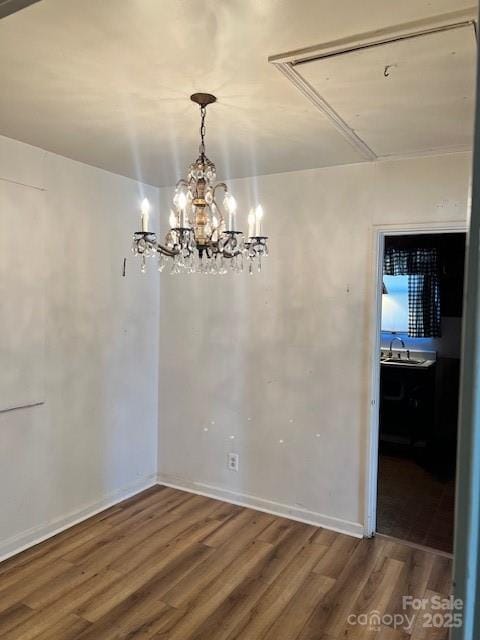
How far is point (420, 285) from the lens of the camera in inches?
203

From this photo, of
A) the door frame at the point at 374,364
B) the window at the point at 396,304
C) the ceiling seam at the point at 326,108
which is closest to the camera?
the ceiling seam at the point at 326,108

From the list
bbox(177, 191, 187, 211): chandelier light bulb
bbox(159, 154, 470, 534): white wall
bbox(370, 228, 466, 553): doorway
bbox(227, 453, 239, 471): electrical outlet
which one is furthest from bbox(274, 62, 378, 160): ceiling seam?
bbox(227, 453, 239, 471): electrical outlet

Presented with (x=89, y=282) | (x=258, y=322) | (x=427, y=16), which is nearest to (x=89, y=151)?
(x=89, y=282)

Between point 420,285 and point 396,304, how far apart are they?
1.14 ft

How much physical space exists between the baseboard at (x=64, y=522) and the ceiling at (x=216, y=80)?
2397mm

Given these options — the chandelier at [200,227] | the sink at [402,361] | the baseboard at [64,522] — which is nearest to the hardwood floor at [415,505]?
the sink at [402,361]

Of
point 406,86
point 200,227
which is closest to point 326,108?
point 406,86

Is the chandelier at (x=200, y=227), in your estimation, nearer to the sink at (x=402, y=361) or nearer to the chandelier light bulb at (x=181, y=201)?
the chandelier light bulb at (x=181, y=201)

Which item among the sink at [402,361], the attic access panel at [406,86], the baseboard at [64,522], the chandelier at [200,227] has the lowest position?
the baseboard at [64,522]

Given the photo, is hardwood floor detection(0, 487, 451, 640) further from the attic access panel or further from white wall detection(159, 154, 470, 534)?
the attic access panel

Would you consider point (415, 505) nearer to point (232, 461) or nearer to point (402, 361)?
point (232, 461)

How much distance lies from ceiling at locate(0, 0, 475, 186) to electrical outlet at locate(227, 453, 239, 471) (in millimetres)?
2191

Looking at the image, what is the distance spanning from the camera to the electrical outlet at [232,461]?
144 inches

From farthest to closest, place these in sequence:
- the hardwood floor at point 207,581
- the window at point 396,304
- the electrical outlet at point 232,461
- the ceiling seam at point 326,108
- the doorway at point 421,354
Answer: the window at point 396,304, the doorway at point 421,354, the electrical outlet at point 232,461, the hardwood floor at point 207,581, the ceiling seam at point 326,108
